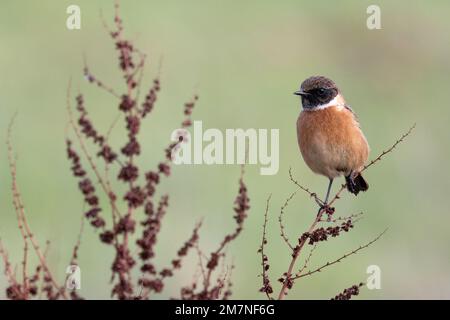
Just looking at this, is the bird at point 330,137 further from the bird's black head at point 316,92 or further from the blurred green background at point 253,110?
the blurred green background at point 253,110

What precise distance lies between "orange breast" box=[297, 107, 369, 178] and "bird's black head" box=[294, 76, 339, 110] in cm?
6

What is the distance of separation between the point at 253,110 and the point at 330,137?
624cm

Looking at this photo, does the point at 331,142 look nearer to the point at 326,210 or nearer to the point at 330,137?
the point at 330,137

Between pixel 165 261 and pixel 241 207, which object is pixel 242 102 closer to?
pixel 165 261

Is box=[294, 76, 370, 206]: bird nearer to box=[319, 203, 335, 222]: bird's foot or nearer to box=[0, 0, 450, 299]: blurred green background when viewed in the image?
box=[319, 203, 335, 222]: bird's foot

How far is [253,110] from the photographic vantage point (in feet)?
41.6

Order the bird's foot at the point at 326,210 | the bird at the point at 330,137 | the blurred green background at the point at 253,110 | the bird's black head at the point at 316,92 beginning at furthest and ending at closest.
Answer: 1. the blurred green background at the point at 253,110
2. the bird at the point at 330,137
3. the bird's black head at the point at 316,92
4. the bird's foot at the point at 326,210

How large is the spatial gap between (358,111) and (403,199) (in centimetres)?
167

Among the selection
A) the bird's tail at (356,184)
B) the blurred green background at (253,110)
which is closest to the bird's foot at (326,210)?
the bird's tail at (356,184)

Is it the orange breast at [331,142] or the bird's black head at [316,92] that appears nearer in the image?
the bird's black head at [316,92]

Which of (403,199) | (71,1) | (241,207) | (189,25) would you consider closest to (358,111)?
(403,199)

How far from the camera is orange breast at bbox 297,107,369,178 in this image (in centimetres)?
637

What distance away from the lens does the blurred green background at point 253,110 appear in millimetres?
9727

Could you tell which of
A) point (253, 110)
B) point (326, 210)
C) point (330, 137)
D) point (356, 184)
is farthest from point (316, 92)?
point (253, 110)
